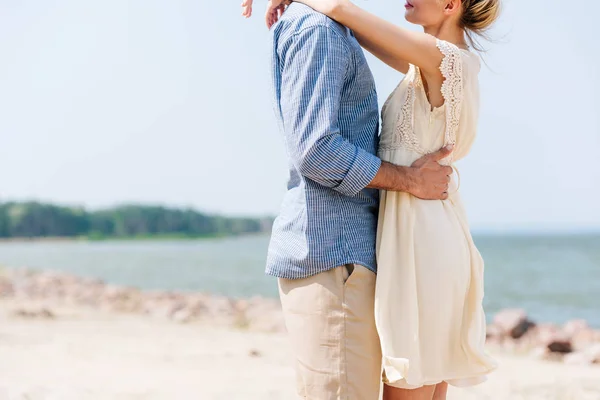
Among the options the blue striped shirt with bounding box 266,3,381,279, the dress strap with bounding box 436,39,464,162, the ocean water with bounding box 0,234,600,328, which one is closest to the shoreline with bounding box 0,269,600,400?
the blue striped shirt with bounding box 266,3,381,279

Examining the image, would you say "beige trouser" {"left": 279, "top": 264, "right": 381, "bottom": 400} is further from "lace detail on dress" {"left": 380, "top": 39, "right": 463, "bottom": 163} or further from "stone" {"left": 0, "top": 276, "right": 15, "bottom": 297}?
"stone" {"left": 0, "top": 276, "right": 15, "bottom": 297}

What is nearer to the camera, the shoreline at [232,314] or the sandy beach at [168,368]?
the sandy beach at [168,368]

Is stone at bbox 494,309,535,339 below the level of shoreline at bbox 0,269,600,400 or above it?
below

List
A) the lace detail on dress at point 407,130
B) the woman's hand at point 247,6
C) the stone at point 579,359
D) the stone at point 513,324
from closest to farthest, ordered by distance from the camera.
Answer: the lace detail on dress at point 407,130 < the woman's hand at point 247,6 < the stone at point 579,359 < the stone at point 513,324

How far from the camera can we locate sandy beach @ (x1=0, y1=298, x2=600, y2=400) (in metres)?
4.77

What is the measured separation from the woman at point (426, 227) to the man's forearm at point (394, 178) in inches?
1.7

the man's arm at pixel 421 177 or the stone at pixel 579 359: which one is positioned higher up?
the man's arm at pixel 421 177

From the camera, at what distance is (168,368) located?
18.4ft

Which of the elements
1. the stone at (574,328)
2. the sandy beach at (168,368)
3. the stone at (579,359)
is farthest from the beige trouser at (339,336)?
the stone at (574,328)

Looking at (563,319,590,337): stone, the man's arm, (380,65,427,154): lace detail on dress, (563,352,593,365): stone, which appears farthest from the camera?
(563,319,590,337): stone

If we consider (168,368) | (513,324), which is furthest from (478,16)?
(513,324)

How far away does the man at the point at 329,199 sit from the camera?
6.53 ft

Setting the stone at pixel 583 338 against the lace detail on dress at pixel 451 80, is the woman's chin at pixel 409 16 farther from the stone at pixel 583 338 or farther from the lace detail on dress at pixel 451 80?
the stone at pixel 583 338

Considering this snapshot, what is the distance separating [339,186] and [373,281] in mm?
303
